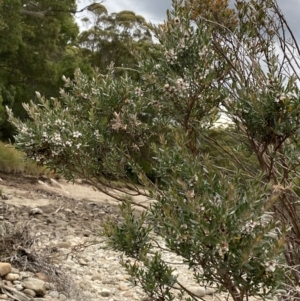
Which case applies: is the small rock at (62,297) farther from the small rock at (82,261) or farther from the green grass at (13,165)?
the green grass at (13,165)

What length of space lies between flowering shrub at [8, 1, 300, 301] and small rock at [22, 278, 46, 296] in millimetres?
1919

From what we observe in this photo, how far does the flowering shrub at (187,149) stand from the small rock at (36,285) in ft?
6.30

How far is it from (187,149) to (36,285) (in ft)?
9.41

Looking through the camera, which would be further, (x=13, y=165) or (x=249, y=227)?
(x=13, y=165)

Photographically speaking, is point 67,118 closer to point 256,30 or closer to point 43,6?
point 256,30

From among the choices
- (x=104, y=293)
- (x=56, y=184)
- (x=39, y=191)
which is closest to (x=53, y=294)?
(x=104, y=293)

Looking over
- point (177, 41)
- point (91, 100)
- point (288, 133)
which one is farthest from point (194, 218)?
point (91, 100)

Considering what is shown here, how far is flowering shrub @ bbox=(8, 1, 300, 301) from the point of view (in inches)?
64.9

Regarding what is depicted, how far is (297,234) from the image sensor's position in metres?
2.63

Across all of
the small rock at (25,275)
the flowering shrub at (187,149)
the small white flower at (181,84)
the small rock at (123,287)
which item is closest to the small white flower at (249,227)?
the flowering shrub at (187,149)

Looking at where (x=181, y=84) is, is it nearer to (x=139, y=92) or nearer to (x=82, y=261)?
(x=139, y=92)

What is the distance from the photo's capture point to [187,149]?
2.10 m

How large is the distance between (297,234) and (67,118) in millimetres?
1369

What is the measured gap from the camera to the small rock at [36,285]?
14.4ft
